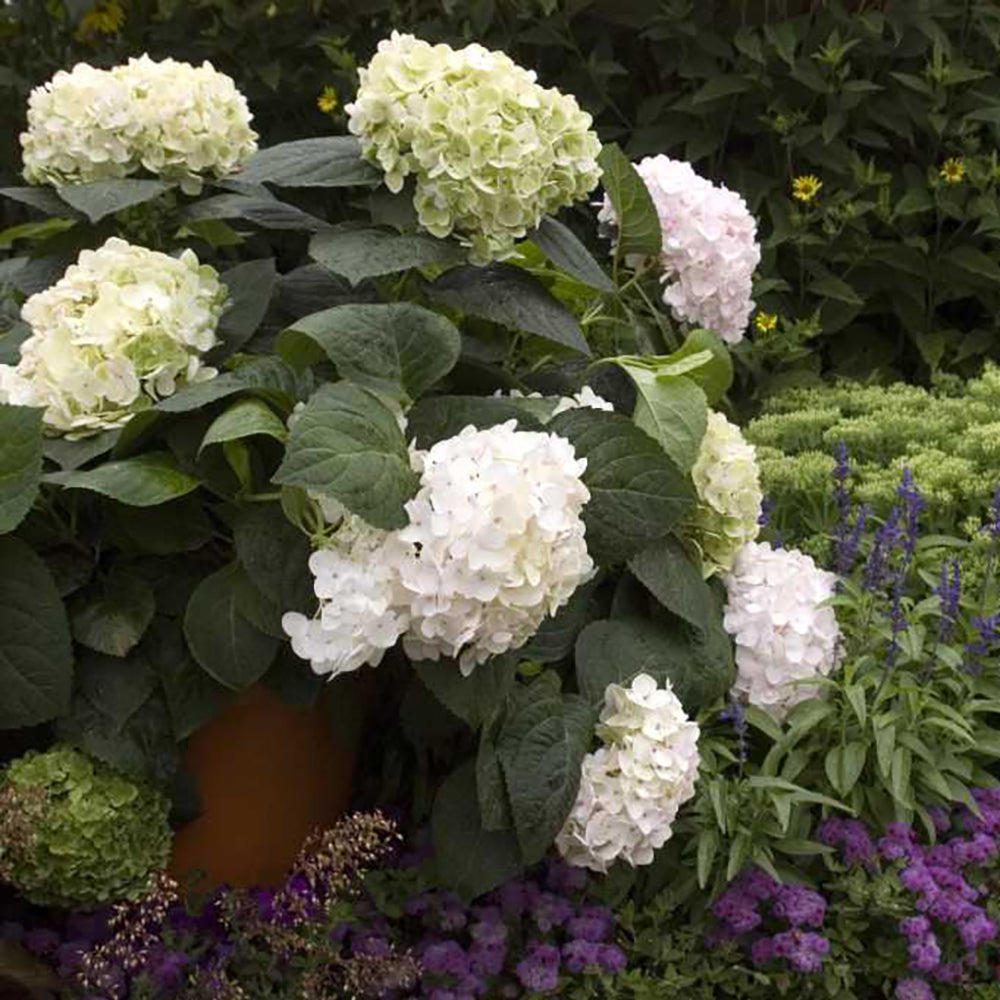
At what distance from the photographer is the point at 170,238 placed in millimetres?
2438

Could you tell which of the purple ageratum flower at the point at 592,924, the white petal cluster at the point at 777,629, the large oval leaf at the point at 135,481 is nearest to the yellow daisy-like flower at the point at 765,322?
the white petal cluster at the point at 777,629

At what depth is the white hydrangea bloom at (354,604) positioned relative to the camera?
1.77 meters

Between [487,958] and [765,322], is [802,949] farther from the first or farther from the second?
[765,322]

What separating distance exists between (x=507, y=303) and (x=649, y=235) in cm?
33

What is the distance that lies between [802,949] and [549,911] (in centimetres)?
32

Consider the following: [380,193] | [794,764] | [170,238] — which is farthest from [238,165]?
[794,764]

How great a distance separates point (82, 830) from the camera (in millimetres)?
1919

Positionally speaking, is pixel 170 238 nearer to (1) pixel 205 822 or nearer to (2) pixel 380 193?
(2) pixel 380 193

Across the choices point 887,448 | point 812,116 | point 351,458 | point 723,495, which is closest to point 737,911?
point 723,495

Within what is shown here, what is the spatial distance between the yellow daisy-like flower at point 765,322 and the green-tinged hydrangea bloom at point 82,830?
2.01 metres

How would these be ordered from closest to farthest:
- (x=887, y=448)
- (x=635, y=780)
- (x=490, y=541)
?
(x=490, y=541) < (x=635, y=780) < (x=887, y=448)

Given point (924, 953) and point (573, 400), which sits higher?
point (573, 400)

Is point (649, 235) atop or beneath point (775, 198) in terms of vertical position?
atop

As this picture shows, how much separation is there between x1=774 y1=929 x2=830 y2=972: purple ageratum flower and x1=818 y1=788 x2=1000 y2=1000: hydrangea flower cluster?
11cm
